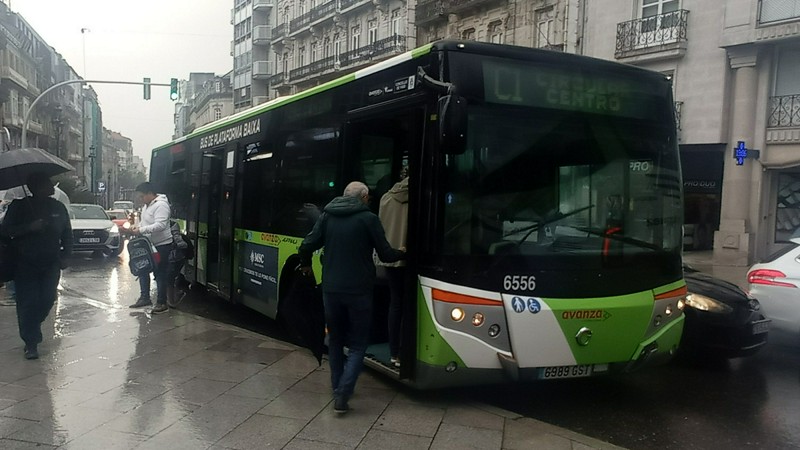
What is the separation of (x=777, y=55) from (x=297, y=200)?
1809 centimetres

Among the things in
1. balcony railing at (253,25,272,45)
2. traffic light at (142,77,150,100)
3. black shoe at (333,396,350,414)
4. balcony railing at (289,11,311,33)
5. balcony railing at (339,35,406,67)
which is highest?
balcony railing at (253,25,272,45)

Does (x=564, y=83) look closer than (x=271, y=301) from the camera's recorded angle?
Yes

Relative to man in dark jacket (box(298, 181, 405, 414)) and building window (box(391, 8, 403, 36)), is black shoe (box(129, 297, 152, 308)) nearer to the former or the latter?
man in dark jacket (box(298, 181, 405, 414))

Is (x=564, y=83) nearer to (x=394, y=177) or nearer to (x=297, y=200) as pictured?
(x=394, y=177)

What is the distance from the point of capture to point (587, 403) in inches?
230

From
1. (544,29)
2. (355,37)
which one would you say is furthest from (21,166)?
(355,37)

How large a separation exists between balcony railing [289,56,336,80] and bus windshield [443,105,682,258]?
38322 millimetres

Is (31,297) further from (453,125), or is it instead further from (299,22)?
(299,22)

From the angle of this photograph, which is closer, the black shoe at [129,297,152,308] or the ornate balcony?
the black shoe at [129,297,152,308]

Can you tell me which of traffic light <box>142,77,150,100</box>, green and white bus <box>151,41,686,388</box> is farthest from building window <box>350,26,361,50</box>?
green and white bus <box>151,41,686,388</box>

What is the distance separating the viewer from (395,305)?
542 cm

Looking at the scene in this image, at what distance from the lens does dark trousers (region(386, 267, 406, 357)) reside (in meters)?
5.31

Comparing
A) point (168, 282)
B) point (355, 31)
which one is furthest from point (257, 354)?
point (355, 31)

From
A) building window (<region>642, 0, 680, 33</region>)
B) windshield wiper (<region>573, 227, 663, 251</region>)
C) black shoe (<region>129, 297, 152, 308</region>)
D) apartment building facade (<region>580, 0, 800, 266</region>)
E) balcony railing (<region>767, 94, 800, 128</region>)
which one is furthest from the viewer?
A: building window (<region>642, 0, 680, 33</region>)
